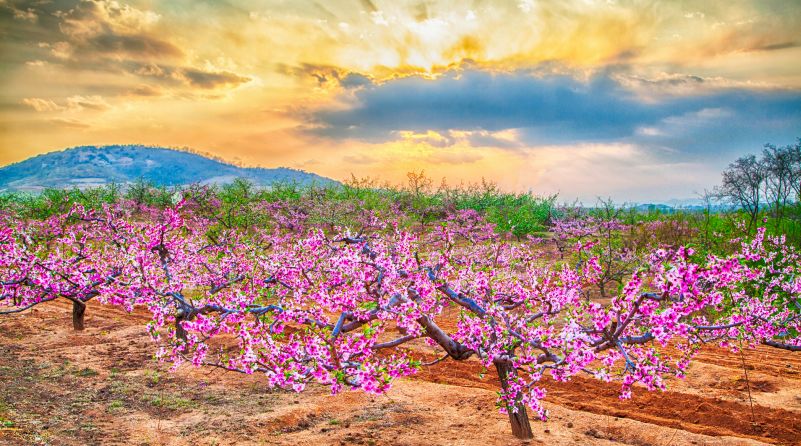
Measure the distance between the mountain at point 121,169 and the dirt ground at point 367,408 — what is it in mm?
154147

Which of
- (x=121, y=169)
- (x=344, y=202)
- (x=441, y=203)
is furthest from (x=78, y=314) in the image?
(x=121, y=169)

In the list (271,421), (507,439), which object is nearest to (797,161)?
(507,439)

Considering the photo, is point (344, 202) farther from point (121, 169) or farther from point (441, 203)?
point (121, 169)

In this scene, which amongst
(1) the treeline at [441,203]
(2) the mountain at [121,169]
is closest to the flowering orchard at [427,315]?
(1) the treeline at [441,203]

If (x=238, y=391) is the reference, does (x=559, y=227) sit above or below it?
above

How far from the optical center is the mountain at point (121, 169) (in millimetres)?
166375

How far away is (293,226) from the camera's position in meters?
27.4

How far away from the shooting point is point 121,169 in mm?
176875

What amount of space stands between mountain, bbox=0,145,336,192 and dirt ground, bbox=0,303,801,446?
154147mm

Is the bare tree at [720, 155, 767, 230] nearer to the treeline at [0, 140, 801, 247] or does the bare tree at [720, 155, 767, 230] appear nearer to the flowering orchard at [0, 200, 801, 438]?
the treeline at [0, 140, 801, 247]

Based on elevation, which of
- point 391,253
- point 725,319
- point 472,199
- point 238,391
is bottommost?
point 238,391

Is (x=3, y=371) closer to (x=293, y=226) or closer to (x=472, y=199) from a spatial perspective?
(x=293, y=226)

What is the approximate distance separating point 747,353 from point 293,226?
21.2 m

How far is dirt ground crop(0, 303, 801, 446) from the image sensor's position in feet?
25.3
